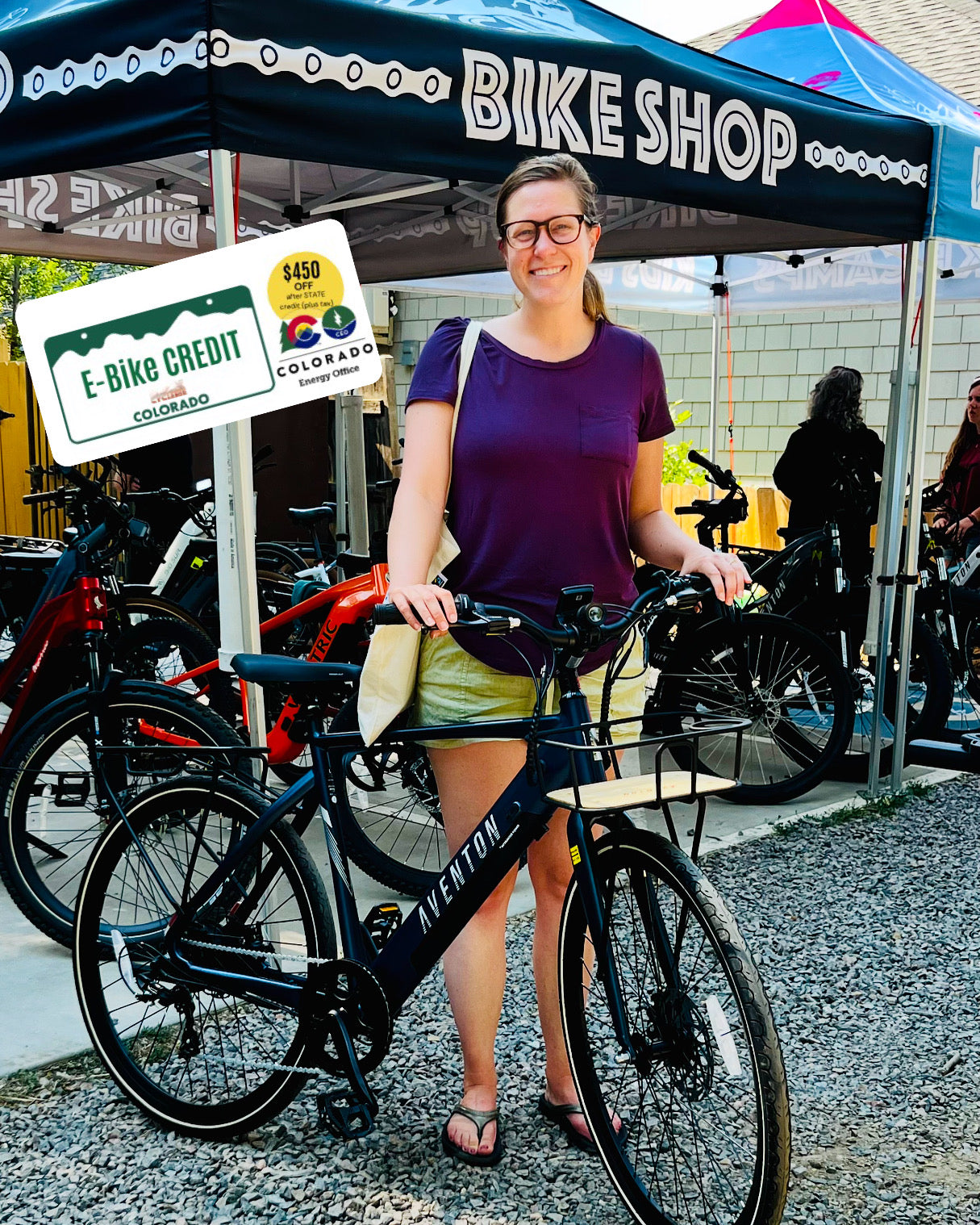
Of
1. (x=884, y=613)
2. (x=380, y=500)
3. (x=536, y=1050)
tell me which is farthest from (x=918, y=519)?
(x=380, y=500)

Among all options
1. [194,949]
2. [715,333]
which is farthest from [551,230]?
[715,333]

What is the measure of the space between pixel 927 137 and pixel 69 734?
361 centimetres

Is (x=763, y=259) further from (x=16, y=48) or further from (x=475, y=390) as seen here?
(x=475, y=390)

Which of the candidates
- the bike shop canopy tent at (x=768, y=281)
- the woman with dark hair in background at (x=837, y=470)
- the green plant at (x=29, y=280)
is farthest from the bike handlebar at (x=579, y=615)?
the green plant at (x=29, y=280)

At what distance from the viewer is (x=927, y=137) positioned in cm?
466

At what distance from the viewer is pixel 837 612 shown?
561 cm

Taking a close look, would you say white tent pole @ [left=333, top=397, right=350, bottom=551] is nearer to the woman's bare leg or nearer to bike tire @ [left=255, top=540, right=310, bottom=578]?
bike tire @ [left=255, top=540, right=310, bottom=578]

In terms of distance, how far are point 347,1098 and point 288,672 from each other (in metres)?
0.88

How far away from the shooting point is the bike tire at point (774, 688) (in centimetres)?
498

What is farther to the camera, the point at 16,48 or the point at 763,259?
the point at 763,259

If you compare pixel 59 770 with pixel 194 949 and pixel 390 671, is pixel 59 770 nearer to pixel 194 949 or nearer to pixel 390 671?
pixel 194 949

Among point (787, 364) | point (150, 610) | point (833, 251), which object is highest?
point (833, 251)

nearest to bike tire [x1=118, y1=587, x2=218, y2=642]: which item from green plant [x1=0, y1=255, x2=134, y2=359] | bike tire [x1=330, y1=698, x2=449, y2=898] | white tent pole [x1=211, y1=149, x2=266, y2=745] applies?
bike tire [x1=330, y1=698, x2=449, y2=898]

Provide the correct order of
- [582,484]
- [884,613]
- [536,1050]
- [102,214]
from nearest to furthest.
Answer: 1. [582,484]
2. [536,1050]
3. [884,613]
4. [102,214]
